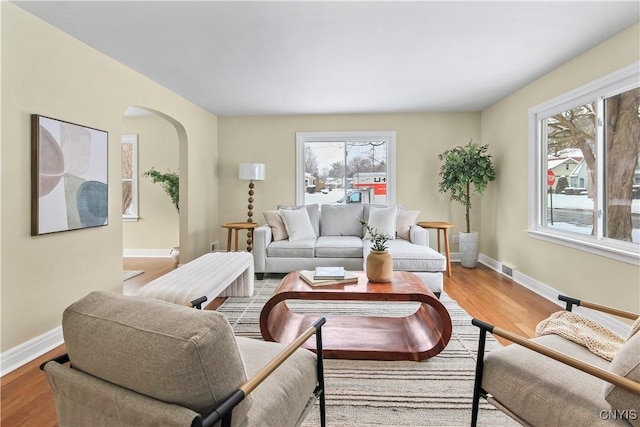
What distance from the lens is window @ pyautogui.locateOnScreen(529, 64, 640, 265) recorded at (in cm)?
259

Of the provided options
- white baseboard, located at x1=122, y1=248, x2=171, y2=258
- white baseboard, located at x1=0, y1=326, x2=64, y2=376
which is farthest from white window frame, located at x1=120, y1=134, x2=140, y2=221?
white baseboard, located at x1=0, y1=326, x2=64, y2=376

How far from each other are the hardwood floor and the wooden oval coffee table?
0.67 meters

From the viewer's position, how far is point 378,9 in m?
2.26

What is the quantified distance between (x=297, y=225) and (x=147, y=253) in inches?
114

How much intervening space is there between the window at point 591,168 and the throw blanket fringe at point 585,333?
138 centimetres

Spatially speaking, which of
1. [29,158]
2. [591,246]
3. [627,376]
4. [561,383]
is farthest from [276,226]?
[627,376]

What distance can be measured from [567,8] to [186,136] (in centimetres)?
420

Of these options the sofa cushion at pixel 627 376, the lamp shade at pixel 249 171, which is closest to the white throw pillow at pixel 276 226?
the lamp shade at pixel 249 171

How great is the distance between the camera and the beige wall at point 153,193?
5.52m

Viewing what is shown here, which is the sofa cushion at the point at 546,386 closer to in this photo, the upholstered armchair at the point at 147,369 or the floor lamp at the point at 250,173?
the upholstered armchair at the point at 147,369

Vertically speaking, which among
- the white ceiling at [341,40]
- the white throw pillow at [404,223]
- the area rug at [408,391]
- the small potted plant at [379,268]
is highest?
the white ceiling at [341,40]

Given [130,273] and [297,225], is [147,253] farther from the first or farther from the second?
[297,225]

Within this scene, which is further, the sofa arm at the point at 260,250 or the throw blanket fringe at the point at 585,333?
the sofa arm at the point at 260,250

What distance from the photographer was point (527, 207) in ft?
12.9
